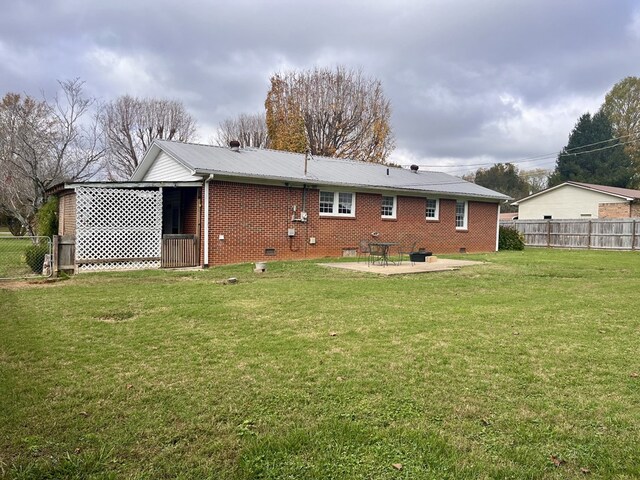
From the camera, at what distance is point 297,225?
15.2m

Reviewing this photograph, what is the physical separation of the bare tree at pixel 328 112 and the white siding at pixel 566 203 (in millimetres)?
13722

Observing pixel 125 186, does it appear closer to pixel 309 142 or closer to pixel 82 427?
pixel 82 427

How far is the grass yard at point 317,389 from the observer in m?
2.63

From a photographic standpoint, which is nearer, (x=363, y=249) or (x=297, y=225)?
(x=297, y=225)

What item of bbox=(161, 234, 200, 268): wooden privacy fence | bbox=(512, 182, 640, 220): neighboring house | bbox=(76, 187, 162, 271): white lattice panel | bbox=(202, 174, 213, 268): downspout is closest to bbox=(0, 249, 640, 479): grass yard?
bbox=(76, 187, 162, 271): white lattice panel

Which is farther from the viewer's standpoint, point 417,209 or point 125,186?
point 417,209

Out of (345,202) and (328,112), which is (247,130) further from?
(345,202)

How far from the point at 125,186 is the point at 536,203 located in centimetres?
3286

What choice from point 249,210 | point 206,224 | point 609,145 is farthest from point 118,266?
point 609,145

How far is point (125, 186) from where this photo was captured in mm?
12562

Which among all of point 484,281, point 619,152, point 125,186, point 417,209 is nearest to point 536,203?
point 619,152

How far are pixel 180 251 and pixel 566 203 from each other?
3050 centimetres

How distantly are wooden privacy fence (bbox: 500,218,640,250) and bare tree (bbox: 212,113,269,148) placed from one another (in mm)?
20575

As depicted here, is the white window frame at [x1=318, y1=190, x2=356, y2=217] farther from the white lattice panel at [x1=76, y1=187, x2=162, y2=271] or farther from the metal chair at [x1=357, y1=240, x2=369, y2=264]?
the white lattice panel at [x1=76, y1=187, x2=162, y2=271]
